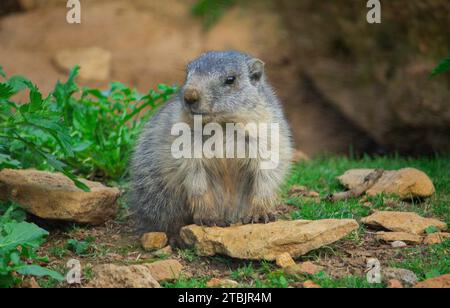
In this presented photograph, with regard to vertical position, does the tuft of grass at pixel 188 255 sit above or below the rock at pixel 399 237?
below

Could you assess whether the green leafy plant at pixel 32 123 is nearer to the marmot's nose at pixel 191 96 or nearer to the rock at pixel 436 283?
the marmot's nose at pixel 191 96

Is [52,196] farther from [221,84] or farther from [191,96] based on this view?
[221,84]

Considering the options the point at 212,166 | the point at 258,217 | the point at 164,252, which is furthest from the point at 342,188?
the point at 164,252

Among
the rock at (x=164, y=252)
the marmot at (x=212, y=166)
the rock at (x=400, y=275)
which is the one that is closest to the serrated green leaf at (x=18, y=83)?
the marmot at (x=212, y=166)

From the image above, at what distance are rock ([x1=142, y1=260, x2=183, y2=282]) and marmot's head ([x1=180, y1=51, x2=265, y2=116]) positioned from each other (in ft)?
4.17

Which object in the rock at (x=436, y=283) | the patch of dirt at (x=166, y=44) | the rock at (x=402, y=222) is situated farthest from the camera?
the patch of dirt at (x=166, y=44)

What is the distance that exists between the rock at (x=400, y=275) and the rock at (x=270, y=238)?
0.58 metres

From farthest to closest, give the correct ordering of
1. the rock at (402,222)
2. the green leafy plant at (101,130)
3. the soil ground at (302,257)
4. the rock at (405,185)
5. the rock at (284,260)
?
the green leafy plant at (101,130), the rock at (405,185), the rock at (402,222), the rock at (284,260), the soil ground at (302,257)

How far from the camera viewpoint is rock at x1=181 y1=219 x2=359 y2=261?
5.44m

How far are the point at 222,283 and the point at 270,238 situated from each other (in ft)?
2.02

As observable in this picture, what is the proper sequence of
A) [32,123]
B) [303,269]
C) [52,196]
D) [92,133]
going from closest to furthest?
1. [303,269]
2. [32,123]
3. [52,196]
4. [92,133]

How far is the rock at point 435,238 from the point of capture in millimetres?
5727

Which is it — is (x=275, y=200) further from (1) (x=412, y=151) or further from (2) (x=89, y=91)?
(1) (x=412, y=151)

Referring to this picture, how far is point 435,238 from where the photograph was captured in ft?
18.9
